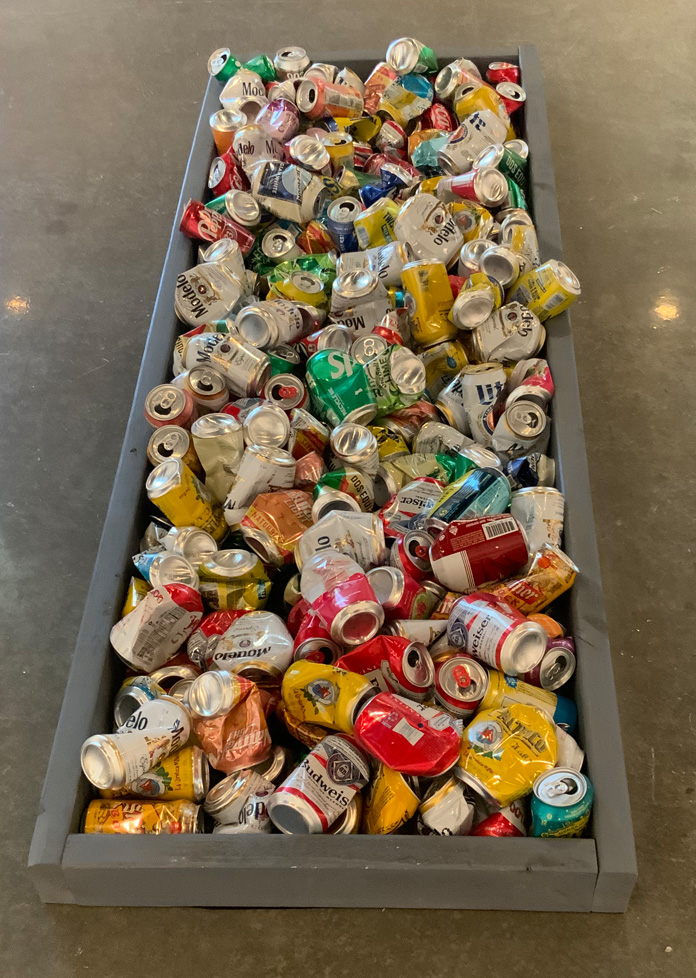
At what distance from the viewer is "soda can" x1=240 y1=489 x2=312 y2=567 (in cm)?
137

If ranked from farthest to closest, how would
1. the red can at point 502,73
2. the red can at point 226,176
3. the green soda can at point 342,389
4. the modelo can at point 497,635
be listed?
the red can at point 502,73
the red can at point 226,176
the green soda can at point 342,389
the modelo can at point 497,635

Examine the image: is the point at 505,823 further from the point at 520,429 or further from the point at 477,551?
the point at 520,429

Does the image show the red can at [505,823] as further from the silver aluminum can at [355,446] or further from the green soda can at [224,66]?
the green soda can at [224,66]

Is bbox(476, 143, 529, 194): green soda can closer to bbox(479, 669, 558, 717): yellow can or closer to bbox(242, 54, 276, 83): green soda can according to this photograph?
bbox(242, 54, 276, 83): green soda can

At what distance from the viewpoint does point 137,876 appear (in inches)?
43.4

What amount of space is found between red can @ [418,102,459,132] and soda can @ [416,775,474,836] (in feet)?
5.17

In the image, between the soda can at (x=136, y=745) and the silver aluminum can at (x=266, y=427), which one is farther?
the silver aluminum can at (x=266, y=427)

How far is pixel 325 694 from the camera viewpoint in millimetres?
1151

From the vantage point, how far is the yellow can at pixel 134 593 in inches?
Answer: 52.9

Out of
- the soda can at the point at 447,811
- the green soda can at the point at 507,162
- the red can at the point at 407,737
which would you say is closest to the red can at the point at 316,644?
the red can at the point at 407,737

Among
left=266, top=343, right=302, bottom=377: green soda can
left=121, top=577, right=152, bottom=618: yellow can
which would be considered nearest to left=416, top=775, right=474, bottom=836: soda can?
left=121, top=577, right=152, bottom=618: yellow can

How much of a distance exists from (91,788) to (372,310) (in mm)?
962

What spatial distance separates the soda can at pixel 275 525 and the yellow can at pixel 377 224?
0.68 meters

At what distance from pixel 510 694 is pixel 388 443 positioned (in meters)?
0.52
